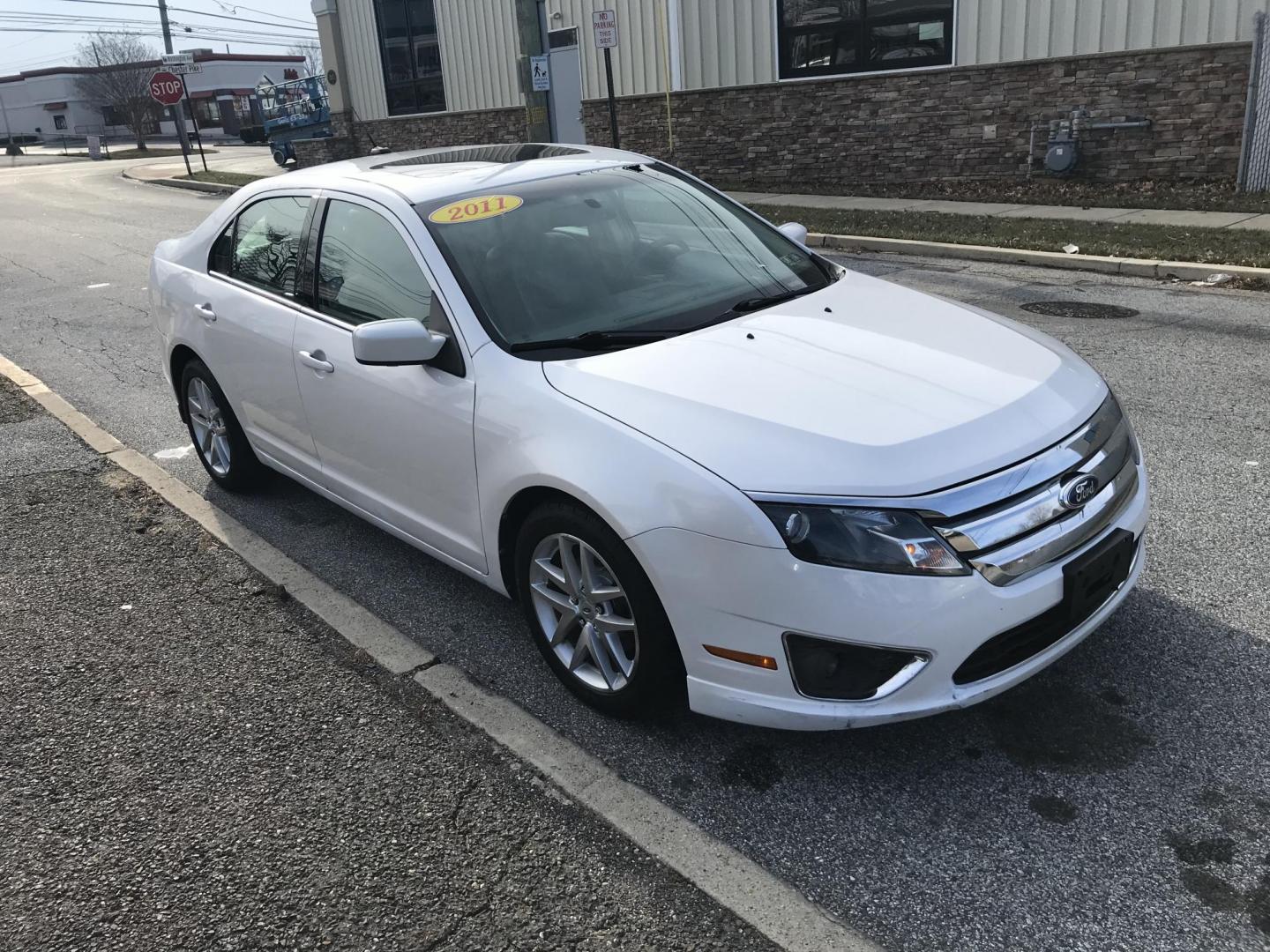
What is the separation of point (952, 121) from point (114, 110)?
7366cm

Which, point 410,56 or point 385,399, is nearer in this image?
point 385,399

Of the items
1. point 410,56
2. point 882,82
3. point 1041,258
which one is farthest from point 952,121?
point 410,56

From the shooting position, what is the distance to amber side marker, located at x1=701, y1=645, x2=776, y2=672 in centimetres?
274

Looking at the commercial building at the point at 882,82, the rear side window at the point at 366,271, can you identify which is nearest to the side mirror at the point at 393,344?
the rear side window at the point at 366,271

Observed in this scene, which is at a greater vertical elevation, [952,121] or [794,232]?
[952,121]

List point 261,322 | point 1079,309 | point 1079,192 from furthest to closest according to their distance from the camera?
point 1079,192 → point 1079,309 → point 261,322

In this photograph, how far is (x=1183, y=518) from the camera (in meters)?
4.39

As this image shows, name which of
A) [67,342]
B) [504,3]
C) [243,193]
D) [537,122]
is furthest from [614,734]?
[504,3]

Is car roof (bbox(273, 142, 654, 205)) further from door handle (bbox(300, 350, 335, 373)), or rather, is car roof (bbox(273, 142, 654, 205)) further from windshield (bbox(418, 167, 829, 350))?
door handle (bbox(300, 350, 335, 373))

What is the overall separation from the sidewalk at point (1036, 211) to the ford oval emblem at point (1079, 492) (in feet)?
30.6

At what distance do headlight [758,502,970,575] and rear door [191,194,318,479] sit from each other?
2.51 metres

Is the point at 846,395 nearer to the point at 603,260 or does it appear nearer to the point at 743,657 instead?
the point at 743,657

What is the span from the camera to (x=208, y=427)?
5.42 meters

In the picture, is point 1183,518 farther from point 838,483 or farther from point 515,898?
point 515,898
